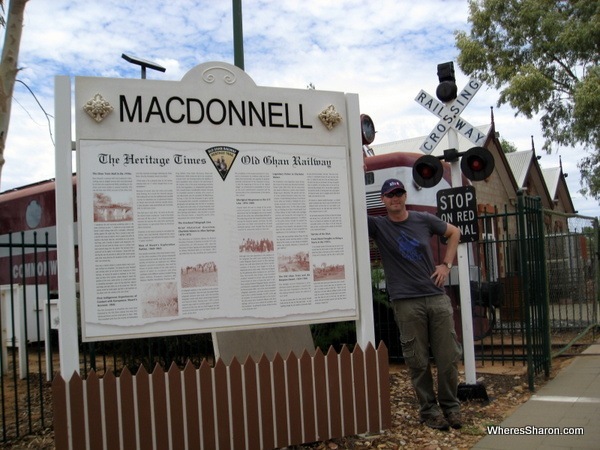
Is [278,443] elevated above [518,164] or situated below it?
below

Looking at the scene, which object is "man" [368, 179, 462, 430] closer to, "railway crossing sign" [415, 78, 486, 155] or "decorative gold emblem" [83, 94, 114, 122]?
"railway crossing sign" [415, 78, 486, 155]

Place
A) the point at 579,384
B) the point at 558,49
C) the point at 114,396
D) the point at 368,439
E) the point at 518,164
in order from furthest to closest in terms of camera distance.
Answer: the point at 518,164, the point at 558,49, the point at 579,384, the point at 368,439, the point at 114,396

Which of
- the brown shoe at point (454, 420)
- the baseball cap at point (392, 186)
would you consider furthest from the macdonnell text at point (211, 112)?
the brown shoe at point (454, 420)

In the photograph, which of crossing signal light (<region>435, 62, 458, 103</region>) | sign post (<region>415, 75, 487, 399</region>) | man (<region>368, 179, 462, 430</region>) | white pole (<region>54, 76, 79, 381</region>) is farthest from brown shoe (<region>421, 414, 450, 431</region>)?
crossing signal light (<region>435, 62, 458, 103</region>)

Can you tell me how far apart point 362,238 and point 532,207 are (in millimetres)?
2892

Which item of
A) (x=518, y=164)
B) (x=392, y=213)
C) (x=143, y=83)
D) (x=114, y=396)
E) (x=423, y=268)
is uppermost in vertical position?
(x=518, y=164)

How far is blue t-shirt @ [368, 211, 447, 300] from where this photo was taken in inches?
199

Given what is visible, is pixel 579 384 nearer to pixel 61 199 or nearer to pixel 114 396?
pixel 114 396

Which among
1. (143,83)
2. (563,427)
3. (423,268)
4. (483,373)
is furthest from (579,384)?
(143,83)

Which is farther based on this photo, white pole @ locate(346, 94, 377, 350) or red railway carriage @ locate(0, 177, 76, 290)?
red railway carriage @ locate(0, 177, 76, 290)

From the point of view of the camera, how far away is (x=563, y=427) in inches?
198

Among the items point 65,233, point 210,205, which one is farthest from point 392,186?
point 65,233

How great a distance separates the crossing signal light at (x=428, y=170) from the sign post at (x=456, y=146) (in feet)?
0.37

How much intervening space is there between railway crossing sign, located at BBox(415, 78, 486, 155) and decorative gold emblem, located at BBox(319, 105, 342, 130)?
1552mm
